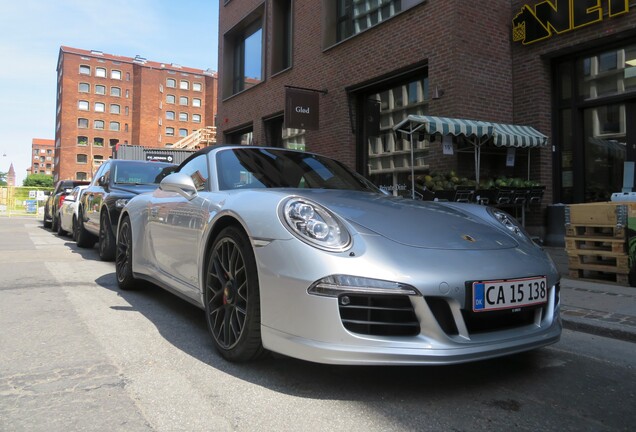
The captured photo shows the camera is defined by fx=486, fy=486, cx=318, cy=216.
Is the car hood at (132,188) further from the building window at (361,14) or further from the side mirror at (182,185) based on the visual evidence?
the building window at (361,14)

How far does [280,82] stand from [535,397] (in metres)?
12.5

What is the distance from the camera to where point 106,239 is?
7.20 m

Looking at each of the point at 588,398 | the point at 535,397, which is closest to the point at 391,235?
the point at 535,397

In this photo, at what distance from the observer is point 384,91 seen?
1082 cm

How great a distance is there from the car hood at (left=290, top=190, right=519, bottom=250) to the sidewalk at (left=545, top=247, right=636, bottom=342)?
1483 millimetres

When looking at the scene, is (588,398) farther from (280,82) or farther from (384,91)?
Result: (280,82)

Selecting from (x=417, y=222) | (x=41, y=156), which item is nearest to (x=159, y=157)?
A: (x=417, y=222)

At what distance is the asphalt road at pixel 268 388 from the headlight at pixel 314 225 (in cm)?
79

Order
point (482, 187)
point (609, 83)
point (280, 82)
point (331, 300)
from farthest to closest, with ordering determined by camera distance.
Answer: point (280, 82) < point (609, 83) < point (482, 187) < point (331, 300)

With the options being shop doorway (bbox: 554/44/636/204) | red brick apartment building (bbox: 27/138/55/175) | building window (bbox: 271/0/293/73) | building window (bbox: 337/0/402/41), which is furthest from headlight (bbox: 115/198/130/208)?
red brick apartment building (bbox: 27/138/55/175)

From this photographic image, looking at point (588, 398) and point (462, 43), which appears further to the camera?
point (462, 43)

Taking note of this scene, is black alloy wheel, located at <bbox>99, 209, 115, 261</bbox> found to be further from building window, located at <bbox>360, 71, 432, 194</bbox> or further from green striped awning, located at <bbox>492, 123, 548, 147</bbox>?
green striped awning, located at <bbox>492, 123, 548, 147</bbox>

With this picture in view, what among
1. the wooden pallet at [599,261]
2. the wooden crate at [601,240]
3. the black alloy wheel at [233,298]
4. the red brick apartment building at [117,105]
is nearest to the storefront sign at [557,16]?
the wooden crate at [601,240]

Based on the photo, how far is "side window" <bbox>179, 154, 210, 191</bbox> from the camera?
372 cm
